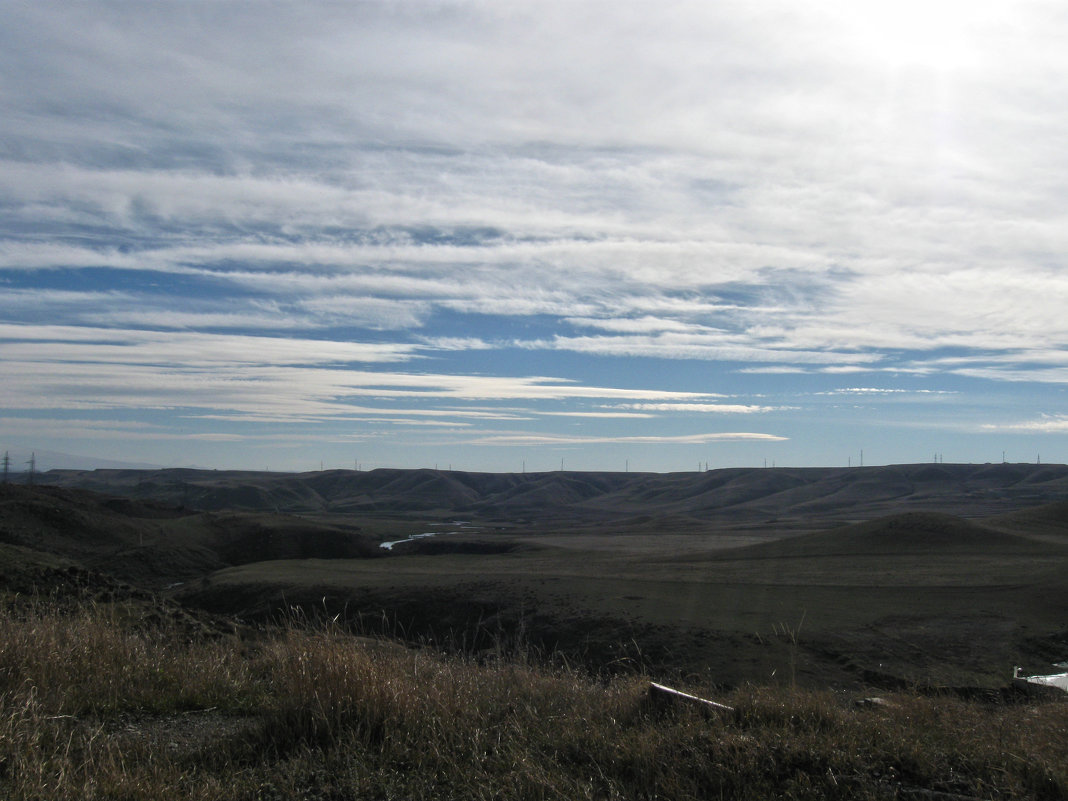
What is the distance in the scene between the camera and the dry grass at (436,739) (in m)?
4.58

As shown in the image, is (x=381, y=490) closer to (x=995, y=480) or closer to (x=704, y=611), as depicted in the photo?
(x=995, y=480)

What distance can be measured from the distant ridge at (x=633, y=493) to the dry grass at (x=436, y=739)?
232 feet

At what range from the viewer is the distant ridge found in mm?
100938

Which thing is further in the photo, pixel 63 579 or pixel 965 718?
pixel 63 579

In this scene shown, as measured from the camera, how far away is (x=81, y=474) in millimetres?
188625

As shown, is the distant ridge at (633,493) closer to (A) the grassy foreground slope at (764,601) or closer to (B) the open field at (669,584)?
(B) the open field at (669,584)

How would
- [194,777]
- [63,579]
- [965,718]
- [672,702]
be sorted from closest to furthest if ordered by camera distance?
1. [194,777]
2. [672,702]
3. [965,718]
4. [63,579]

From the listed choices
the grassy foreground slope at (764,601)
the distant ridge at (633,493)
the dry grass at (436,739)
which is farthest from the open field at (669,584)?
the distant ridge at (633,493)

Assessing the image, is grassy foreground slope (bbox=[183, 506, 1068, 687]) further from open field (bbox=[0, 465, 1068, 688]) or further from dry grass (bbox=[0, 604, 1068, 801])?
dry grass (bbox=[0, 604, 1068, 801])

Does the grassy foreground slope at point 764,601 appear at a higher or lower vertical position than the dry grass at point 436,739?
lower

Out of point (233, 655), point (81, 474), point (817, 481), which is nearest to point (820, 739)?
point (233, 655)

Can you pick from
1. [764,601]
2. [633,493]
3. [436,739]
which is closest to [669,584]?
[764,601]

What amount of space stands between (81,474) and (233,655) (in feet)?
683

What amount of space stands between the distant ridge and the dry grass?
232ft
